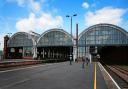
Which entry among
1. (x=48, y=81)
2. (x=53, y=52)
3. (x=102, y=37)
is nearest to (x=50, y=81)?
(x=48, y=81)

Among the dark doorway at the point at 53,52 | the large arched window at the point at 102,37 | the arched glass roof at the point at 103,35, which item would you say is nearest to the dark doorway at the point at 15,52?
the dark doorway at the point at 53,52

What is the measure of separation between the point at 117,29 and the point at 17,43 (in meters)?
40.3

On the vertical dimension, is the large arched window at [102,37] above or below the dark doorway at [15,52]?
above

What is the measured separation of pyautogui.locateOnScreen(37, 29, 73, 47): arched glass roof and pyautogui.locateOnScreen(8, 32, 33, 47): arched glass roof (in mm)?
4958

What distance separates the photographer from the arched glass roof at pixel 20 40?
95531mm

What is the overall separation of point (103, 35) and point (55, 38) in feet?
59.5

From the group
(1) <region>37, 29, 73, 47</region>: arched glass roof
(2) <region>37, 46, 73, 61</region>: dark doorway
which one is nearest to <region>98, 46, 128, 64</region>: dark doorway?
(1) <region>37, 29, 73, 47</region>: arched glass roof

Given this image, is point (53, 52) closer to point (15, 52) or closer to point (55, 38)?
point (15, 52)

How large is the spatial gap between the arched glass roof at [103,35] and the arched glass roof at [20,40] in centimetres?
2116

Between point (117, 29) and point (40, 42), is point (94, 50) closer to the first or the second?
point (117, 29)

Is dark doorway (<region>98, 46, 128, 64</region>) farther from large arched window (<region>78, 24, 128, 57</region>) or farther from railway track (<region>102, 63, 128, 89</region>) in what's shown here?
railway track (<region>102, 63, 128, 89</region>)

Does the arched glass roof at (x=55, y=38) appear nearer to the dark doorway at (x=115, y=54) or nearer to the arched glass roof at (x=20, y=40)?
the arched glass roof at (x=20, y=40)

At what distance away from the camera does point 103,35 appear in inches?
3285

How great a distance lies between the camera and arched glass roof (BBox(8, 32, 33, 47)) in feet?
313
